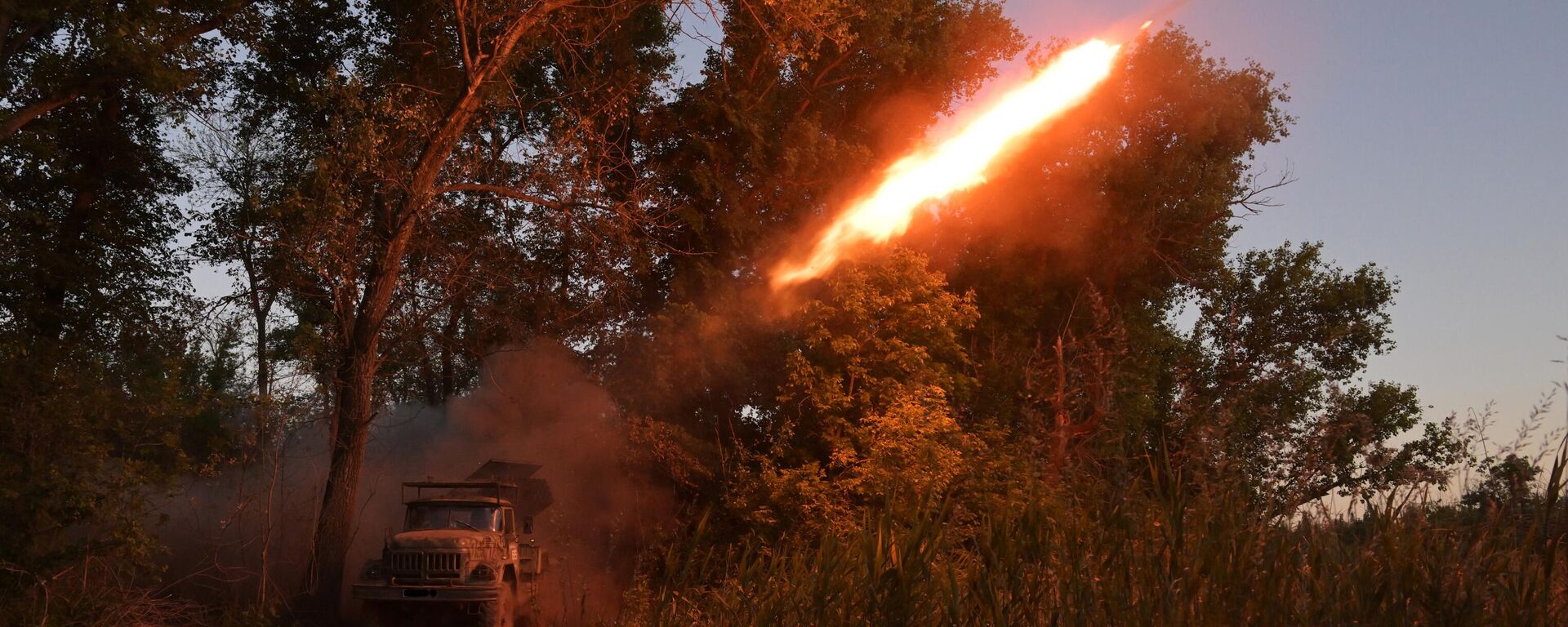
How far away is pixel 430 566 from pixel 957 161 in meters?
17.3

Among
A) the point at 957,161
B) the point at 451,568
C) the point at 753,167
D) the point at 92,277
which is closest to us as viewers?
the point at 451,568

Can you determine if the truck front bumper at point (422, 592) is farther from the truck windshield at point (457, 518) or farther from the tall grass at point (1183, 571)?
the tall grass at point (1183, 571)

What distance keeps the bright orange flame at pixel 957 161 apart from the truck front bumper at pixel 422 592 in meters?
12.0

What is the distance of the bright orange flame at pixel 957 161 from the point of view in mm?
27062

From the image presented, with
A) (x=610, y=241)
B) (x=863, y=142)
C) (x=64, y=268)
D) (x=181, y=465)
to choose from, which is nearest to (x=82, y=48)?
(x=64, y=268)

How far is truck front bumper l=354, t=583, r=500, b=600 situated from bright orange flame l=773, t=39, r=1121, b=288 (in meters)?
12.0

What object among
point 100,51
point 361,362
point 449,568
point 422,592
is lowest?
point 422,592

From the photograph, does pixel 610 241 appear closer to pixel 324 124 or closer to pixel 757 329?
pixel 757 329

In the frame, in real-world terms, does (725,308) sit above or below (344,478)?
above

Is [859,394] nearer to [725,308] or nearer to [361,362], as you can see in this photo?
[725,308]

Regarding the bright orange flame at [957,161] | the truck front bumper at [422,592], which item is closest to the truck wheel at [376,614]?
the truck front bumper at [422,592]

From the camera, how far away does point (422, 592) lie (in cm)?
1670

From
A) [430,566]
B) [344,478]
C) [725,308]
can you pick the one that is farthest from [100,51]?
[725,308]

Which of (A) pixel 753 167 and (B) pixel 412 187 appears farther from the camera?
(A) pixel 753 167
